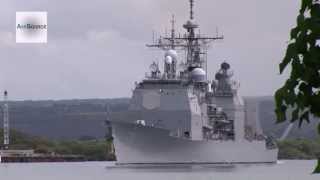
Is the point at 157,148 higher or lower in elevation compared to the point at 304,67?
lower

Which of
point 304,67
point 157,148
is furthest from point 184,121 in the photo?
point 304,67

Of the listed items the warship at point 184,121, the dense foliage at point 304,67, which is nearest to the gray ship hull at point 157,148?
the warship at point 184,121

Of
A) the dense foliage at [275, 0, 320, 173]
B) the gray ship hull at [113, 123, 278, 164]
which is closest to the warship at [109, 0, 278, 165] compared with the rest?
the gray ship hull at [113, 123, 278, 164]

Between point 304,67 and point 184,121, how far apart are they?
8275 centimetres

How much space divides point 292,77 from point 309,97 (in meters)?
0.13

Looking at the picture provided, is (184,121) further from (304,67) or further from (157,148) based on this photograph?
(304,67)

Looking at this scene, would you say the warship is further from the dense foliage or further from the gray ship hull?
the dense foliage

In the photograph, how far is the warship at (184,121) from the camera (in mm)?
85250

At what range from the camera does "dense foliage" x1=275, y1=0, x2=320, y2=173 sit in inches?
193

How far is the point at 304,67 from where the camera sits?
4926mm

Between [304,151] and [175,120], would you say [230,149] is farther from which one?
[304,151]

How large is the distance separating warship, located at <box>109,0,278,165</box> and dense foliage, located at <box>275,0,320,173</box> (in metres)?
79.3

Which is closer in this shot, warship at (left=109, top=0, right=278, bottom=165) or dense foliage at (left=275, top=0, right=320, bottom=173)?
dense foliage at (left=275, top=0, right=320, bottom=173)

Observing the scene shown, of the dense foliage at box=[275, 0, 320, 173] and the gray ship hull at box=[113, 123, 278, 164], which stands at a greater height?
the dense foliage at box=[275, 0, 320, 173]
